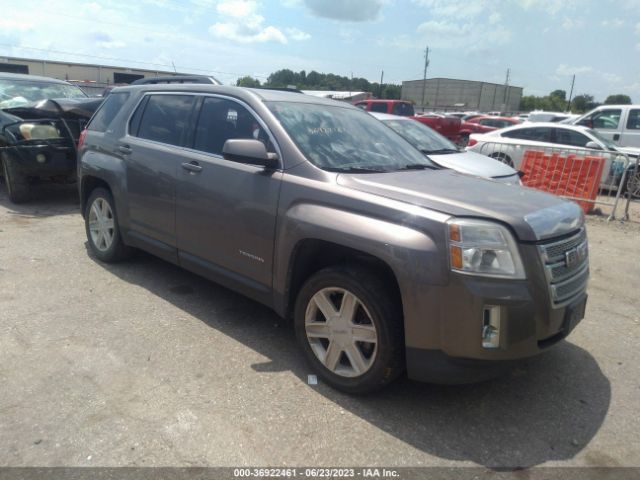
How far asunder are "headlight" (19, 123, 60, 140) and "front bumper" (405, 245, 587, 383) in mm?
6925

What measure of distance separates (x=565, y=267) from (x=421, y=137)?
5226 mm

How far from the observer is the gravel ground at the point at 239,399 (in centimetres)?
254

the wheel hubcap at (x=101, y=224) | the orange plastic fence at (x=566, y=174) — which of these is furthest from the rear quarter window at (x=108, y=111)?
the orange plastic fence at (x=566, y=174)

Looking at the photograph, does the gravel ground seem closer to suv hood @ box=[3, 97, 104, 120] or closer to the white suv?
suv hood @ box=[3, 97, 104, 120]

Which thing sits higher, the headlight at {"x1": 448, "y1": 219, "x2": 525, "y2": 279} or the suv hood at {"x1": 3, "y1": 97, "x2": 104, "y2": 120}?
the suv hood at {"x1": 3, "y1": 97, "x2": 104, "y2": 120}

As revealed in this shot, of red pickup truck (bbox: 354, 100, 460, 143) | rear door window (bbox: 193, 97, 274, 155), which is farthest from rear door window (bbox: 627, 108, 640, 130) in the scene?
rear door window (bbox: 193, 97, 274, 155)

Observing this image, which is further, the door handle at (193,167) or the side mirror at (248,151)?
the door handle at (193,167)

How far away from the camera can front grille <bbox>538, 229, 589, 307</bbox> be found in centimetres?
268

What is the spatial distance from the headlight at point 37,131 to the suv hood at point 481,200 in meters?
6.17

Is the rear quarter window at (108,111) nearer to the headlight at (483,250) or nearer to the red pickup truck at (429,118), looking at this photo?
the headlight at (483,250)

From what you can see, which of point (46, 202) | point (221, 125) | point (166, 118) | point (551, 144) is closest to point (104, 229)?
point (166, 118)

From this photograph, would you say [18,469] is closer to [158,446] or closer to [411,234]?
[158,446]

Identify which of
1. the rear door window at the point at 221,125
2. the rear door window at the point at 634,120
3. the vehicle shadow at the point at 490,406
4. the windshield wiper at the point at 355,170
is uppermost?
the rear door window at the point at 634,120

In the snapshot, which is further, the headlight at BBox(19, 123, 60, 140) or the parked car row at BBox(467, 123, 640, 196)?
the parked car row at BBox(467, 123, 640, 196)
